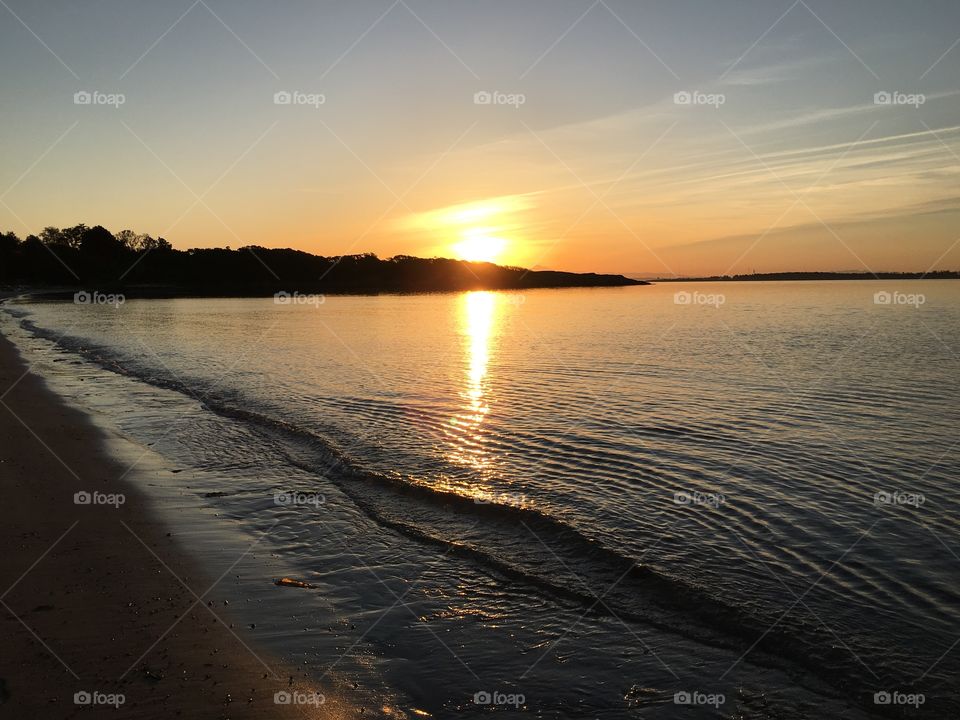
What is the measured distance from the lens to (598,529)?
10875mm

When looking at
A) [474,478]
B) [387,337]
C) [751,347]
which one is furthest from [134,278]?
[474,478]

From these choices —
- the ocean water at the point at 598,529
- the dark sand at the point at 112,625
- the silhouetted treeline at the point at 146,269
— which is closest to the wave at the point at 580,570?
the ocean water at the point at 598,529

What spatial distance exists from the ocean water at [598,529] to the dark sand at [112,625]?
0.64 m

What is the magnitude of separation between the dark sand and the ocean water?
635mm

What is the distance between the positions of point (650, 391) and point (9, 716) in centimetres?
2247

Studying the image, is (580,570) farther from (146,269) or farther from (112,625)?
(146,269)

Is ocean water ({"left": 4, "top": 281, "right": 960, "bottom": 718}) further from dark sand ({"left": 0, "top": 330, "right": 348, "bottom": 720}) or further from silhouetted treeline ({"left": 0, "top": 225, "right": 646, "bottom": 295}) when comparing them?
silhouetted treeline ({"left": 0, "top": 225, "right": 646, "bottom": 295})

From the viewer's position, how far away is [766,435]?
17516mm

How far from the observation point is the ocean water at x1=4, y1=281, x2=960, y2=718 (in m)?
6.75

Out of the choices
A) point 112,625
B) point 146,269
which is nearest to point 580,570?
point 112,625

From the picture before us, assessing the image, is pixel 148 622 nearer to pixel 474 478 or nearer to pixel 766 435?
pixel 474 478

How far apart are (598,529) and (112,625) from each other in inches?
286

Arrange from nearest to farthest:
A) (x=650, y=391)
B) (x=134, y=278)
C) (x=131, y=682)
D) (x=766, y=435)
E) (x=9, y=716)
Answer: (x=9, y=716) → (x=131, y=682) → (x=766, y=435) → (x=650, y=391) → (x=134, y=278)

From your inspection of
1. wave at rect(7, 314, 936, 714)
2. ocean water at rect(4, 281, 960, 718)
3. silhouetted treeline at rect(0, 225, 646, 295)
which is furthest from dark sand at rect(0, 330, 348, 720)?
silhouetted treeline at rect(0, 225, 646, 295)
